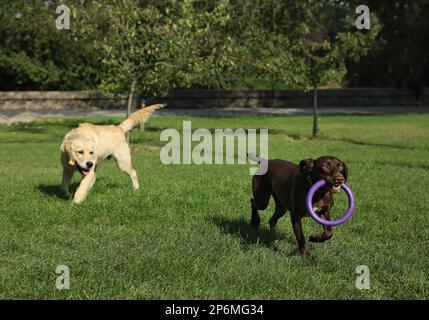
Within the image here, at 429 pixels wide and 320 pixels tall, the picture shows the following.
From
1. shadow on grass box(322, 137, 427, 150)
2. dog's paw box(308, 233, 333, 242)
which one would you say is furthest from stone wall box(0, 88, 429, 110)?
dog's paw box(308, 233, 333, 242)

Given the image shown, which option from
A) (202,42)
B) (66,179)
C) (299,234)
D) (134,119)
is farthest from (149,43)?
(299,234)

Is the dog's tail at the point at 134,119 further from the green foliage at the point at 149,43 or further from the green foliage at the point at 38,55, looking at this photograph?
the green foliage at the point at 38,55

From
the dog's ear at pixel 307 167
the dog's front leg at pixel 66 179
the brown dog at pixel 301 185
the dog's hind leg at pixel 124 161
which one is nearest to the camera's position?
the brown dog at pixel 301 185

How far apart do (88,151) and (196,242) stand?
8.64 ft

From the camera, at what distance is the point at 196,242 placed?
6.36 meters

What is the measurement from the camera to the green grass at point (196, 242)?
16.7 ft

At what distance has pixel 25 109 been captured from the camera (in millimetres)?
32656

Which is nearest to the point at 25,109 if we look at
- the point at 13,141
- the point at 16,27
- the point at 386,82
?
the point at 16,27

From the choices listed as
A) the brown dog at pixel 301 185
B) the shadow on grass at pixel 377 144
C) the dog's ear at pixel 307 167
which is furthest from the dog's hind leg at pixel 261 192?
the shadow on grass at pixel 377 144

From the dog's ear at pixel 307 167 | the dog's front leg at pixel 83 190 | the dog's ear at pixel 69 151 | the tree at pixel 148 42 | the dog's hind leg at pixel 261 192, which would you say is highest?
the tree at pixel 148 42

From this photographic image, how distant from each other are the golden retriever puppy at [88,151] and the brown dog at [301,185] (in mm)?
2734

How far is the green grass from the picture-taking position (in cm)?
508

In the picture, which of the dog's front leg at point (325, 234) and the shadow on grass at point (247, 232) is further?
the shadow on grass at point (247, 232)

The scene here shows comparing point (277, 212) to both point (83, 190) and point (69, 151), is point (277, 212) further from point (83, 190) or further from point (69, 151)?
point (69, 151)
